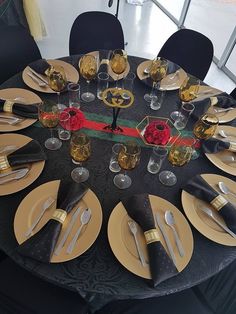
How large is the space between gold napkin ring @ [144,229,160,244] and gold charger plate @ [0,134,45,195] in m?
0.47

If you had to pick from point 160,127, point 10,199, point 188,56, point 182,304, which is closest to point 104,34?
point 188,56

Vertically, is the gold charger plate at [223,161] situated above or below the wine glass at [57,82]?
below

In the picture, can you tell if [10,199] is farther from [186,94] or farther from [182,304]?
[186,94]

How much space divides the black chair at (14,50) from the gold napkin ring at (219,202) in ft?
4.89

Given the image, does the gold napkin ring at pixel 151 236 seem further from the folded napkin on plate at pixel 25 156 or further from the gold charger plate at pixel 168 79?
the gold charger plate at pixel 168 79

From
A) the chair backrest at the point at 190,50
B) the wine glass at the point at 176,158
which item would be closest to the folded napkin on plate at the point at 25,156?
the wine glass at the point at 176,158

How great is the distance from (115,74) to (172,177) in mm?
726

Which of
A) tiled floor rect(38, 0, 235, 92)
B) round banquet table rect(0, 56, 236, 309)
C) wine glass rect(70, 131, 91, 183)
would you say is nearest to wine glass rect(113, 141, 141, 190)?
round banquet table rect(0, 56, 236, 309)

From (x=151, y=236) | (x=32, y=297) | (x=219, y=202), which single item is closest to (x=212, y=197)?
(x=219, y=202)

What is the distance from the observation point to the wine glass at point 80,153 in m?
1.02

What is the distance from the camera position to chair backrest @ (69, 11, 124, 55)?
199cm

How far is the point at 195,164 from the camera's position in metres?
1.21

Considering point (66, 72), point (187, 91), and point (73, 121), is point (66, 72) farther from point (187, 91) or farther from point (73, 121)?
point (187, 91)

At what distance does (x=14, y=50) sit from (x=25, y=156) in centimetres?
100
